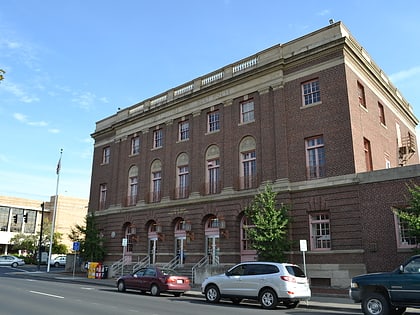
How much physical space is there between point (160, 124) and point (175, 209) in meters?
8.43

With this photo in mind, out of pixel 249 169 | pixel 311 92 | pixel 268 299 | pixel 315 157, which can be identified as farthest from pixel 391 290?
pixel 249 169

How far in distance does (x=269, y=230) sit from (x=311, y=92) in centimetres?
944

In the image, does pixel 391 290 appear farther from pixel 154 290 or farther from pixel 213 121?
pixel 213 121

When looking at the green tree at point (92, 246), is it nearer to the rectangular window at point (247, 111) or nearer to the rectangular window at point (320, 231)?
the rectangular window at point (247, 111)

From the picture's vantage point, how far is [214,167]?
30219 millimetres

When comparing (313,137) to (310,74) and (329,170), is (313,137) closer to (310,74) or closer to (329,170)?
(329,170)

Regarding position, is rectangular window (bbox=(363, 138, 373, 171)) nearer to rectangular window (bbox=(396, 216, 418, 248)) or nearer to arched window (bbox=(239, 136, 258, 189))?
rectangular window (bbox=(396, 216, 418, 248))

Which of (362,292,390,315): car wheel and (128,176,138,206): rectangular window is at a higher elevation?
(128,176,138,206): rectangular window

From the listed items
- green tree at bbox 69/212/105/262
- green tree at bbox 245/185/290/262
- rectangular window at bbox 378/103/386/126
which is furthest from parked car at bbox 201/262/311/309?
green tree at bbox 69/212/105/262

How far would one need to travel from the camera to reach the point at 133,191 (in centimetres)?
3712

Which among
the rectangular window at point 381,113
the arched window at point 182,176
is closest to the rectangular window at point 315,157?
the rectangular window at point 381,113

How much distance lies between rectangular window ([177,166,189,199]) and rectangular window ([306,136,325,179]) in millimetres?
10890

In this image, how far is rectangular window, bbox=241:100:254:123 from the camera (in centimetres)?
2860

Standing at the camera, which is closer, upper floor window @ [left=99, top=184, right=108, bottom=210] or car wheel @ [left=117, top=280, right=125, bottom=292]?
car wheel @ [left=117, top=280, right=125, bottom=292]
